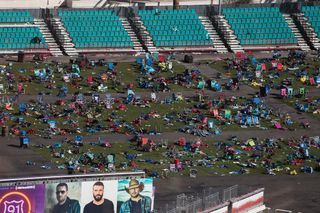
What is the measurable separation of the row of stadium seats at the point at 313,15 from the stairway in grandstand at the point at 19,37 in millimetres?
25936

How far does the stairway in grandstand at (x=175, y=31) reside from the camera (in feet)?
403

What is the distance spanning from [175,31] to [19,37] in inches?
542

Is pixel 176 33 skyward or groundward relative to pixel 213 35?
groundward

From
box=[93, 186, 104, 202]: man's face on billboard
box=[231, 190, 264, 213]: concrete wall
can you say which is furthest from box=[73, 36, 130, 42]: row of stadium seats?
box=[93, 186, 104, 202]: man's face on billboard

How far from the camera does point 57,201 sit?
2552 inches

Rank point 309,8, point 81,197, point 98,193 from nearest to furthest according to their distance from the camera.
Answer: point 81,197
point 98,193
point 309,8

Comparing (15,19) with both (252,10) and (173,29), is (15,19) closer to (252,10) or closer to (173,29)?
(173,29)

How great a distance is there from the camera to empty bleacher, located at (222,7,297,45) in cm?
12688

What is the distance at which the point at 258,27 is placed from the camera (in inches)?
5044

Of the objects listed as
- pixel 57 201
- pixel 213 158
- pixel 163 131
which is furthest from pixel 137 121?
pixel 57 201

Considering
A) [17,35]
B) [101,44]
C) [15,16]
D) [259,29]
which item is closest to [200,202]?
[17,35]

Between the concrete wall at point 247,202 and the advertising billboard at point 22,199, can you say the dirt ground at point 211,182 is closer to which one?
the concrete wall at point 247,202

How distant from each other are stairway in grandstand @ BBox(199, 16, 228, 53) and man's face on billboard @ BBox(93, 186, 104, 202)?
59454 mm

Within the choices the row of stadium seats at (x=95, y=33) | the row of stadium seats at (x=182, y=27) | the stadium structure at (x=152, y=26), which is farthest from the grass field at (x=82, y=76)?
the row of stadium seats at (x=182, y=27)
